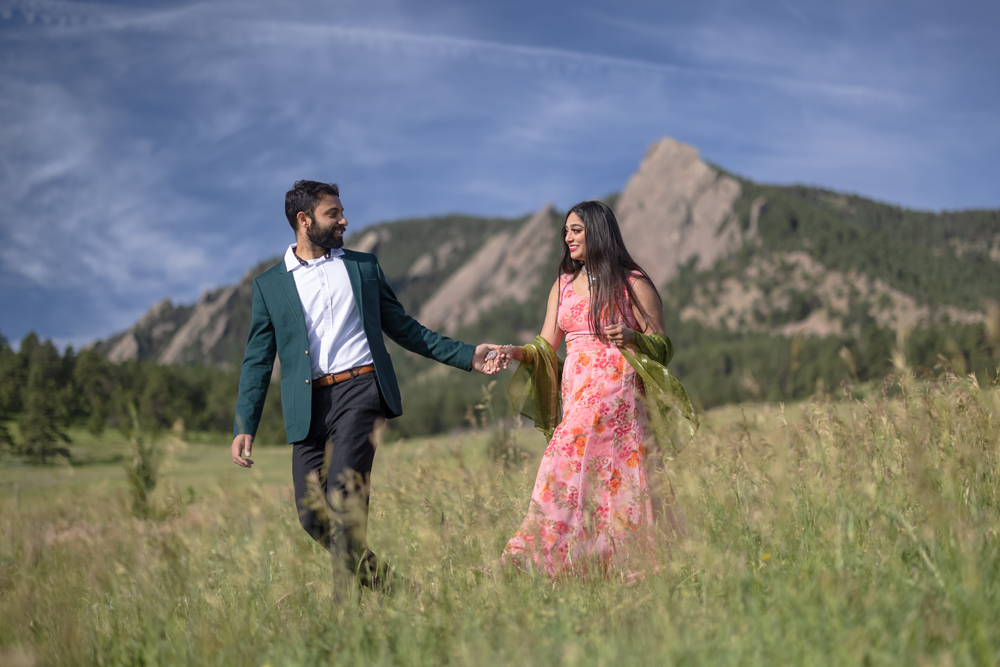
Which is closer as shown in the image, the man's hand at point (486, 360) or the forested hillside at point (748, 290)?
the man's hand at point (486, 360)

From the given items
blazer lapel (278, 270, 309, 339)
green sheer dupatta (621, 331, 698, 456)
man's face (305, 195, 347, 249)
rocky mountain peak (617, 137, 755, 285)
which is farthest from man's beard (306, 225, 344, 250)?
rocky mountain peak (617, 137, 755, 285)

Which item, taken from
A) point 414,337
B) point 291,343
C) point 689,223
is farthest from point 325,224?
point 689,223

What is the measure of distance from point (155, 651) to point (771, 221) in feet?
603

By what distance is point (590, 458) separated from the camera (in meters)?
4.29

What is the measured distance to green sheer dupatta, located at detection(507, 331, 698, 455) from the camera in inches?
171

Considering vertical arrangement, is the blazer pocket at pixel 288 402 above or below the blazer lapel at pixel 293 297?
below

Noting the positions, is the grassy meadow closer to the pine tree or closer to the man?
the man

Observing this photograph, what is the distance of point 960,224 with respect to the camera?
654ft

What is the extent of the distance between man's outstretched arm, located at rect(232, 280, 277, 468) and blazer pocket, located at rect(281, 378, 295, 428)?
0.40ft

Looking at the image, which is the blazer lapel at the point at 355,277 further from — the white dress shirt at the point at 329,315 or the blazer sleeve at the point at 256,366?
the blazer sleeve at the point at 256,366

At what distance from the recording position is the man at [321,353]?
155 inches

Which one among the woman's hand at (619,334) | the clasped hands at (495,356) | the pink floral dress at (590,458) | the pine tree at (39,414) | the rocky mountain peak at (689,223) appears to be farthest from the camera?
the rocky mountain peak at (689,223)

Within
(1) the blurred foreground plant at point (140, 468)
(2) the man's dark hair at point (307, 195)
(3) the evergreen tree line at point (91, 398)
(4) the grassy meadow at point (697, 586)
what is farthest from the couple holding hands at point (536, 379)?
(3) the evergreen tree line at point (91, 398)

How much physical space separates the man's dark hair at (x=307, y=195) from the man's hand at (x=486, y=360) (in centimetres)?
141
